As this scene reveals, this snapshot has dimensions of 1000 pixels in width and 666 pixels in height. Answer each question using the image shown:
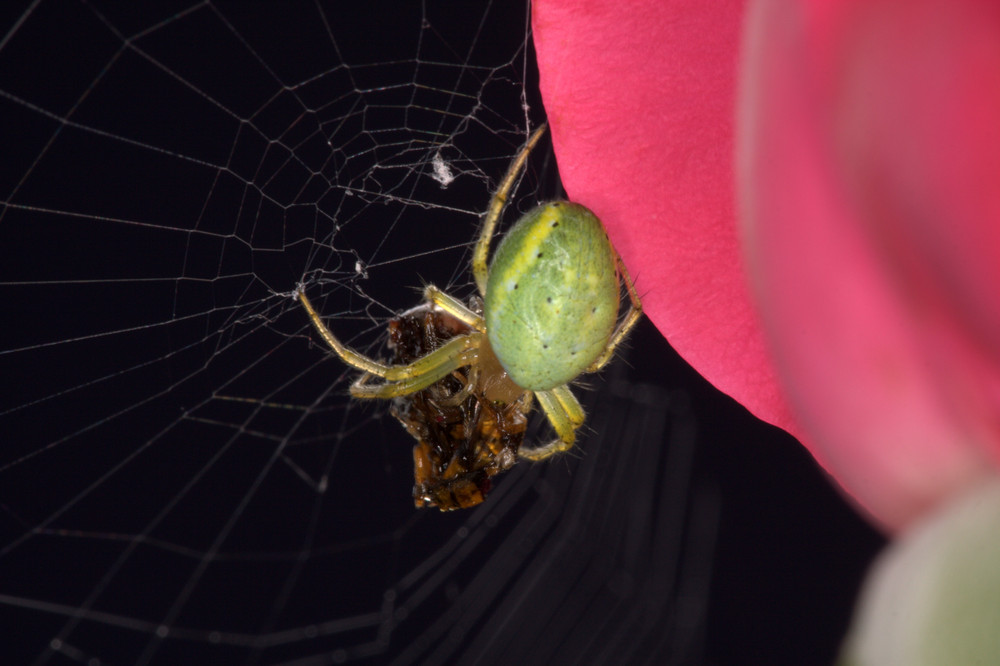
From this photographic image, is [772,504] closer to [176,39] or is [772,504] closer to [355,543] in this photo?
[355,543]

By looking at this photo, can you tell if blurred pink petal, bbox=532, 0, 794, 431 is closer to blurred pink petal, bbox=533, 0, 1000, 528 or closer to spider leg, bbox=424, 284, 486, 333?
blurred pink petal, bbox=533, 0, 1000, 528

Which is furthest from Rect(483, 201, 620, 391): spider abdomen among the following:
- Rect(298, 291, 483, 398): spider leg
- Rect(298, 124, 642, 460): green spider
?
Rect(298, 291, 483, 398): spider leg

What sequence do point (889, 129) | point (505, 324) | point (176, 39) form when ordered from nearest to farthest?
point (889, 129) → point (505, 324) → point (176, 39)

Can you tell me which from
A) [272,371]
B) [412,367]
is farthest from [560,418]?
[272,371]

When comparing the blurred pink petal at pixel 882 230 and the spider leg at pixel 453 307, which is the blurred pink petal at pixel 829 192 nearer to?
the blurred pink petal at pixel 882 230

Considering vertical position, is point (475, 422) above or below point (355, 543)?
above

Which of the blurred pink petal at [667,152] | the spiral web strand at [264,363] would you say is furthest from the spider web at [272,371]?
the blurred pink petal at [667,152]

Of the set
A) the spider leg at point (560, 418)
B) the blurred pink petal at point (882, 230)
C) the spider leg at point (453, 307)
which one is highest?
the blurred pink petal at point (882, 230)

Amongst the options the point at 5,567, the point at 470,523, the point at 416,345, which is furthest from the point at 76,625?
the point at 416,345
